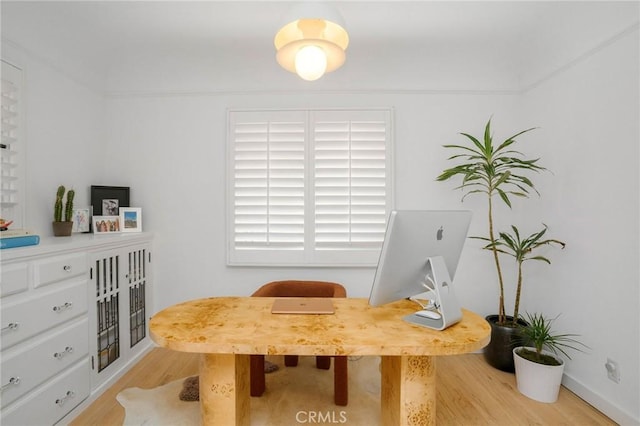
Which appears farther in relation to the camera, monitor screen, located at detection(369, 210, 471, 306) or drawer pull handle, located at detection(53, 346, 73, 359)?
drawer pull handle, located at detection(53, 346, 73, 359)

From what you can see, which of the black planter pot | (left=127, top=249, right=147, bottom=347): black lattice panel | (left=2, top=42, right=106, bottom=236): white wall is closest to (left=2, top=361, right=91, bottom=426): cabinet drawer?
(left=127, top=249, right=147, bottom=347): black lattice panel

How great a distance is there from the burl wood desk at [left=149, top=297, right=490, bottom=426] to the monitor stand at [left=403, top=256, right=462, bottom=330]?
0.04 meters

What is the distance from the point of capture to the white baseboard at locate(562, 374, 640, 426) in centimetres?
172

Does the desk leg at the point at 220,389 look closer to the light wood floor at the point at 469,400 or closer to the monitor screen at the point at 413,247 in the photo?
the monitor screen at the point at 413,247

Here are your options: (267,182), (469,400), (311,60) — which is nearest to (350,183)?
(267,182)

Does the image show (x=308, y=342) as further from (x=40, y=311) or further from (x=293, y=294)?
(x=40, y=311)

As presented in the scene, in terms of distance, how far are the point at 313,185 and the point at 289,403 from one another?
5.44 ft

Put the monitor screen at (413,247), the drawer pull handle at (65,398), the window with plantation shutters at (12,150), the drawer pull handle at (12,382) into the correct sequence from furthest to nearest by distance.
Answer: the window with plantation shutters at (12,150)
the drawer pull handle at (65,398)
the drawer pull handle at (12,382)
the monitor screen at (413,247)

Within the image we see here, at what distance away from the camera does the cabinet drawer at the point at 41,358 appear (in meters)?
1.50

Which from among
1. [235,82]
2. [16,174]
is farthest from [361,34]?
[16,174]

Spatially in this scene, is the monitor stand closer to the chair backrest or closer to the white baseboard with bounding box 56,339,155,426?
the chair backrest

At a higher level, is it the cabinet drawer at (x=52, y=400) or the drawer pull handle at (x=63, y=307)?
the drawer pull handle at (x=63, y=307)

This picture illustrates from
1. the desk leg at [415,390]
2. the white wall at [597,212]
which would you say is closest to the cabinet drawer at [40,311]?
the desk leg at [415,390]

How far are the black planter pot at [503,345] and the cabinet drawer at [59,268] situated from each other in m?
2.99
